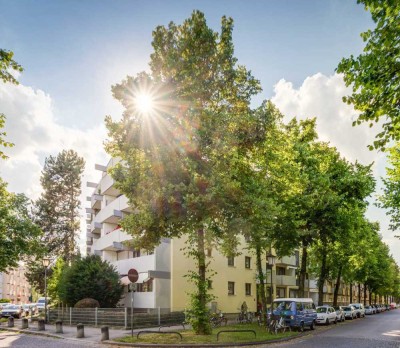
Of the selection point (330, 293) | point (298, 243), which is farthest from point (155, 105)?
point (330, 293)

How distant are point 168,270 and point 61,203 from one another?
32.4m

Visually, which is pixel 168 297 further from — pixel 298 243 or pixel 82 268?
pixel 298 243

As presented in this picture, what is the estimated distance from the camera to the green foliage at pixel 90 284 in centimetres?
3356

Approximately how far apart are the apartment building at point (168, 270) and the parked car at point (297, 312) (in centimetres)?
403

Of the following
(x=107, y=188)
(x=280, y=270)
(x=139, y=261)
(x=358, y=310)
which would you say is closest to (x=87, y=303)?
(x=139, y=261)

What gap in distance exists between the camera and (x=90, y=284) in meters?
33.6

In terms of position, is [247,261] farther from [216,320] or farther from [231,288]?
[216,320]

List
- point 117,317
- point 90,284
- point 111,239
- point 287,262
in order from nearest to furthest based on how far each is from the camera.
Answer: point 117,317 → point 90,284 → point 111,239 → point 287,262

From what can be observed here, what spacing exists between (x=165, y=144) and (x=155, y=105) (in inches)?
84.0

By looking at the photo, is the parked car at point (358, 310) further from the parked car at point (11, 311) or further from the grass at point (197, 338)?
the parked car at point (11, 311)

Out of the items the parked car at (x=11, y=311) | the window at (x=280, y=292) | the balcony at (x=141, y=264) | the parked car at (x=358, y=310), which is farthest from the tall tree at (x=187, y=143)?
the window at (x=280, y=292)

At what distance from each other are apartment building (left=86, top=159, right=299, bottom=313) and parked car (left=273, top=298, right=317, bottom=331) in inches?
159

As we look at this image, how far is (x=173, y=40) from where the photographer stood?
75.3 feet

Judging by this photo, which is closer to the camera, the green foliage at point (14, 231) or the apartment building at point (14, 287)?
the green foliage at point (14, 231)
